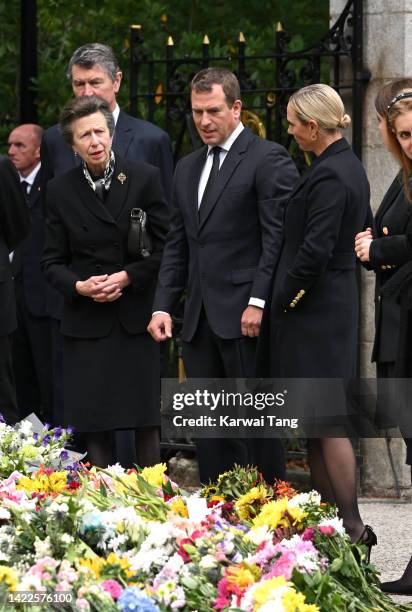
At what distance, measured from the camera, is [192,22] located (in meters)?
11.9

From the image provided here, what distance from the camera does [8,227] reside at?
7930mm

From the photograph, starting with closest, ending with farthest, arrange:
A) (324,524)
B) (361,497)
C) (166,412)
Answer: (324,524) < (166,412) < (361,497)

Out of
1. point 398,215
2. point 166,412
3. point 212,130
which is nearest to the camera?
point 398,215

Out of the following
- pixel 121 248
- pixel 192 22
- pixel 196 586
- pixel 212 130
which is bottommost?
pixel 196 586

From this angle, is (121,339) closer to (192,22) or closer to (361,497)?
(361,497)

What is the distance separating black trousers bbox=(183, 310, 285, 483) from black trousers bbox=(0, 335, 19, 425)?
1.48m

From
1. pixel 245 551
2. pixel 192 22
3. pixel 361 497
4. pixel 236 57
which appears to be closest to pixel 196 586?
pixel 245 551

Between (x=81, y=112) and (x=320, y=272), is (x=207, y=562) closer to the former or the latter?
(x=320, y=272)

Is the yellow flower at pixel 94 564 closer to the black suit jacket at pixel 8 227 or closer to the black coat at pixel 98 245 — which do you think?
the black coat at pixel 98 245

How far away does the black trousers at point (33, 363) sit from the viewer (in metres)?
8.98

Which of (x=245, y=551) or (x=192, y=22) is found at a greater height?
(x=192, y=22)

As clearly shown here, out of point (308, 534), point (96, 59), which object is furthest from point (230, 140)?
point (308, 534)

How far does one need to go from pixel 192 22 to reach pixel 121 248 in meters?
5.34

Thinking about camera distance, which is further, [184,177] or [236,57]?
[236,57]
